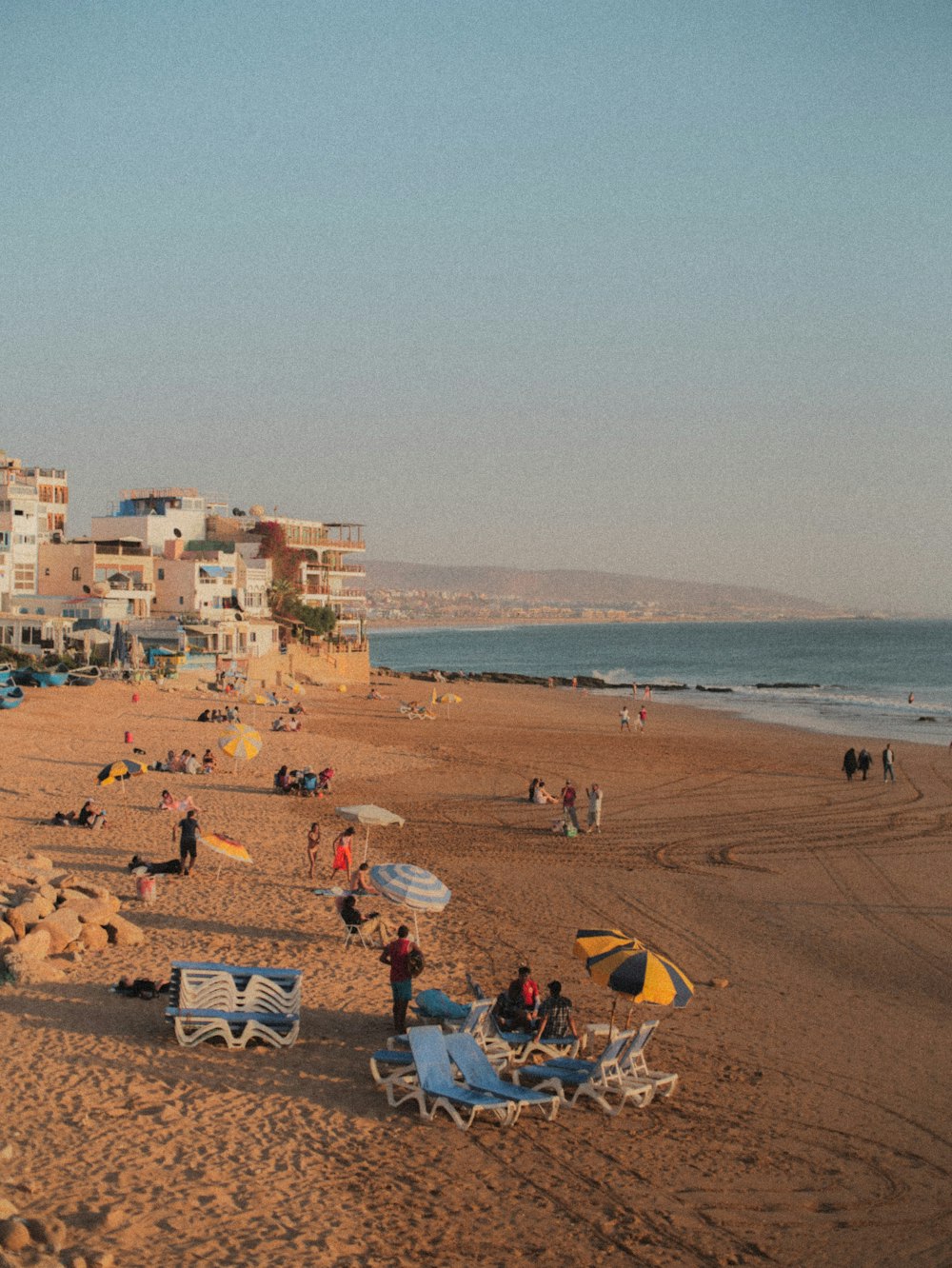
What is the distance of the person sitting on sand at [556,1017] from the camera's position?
11.4 meters

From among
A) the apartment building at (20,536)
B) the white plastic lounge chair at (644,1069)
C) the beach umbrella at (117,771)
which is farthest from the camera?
the apartment building at (20,536)

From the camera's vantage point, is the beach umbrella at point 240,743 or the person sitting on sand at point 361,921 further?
the beach umbrella at point 240,743

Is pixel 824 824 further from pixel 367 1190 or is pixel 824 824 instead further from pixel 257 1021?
pixel 367 1190

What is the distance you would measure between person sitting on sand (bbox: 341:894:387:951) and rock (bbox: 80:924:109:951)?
2.79 m

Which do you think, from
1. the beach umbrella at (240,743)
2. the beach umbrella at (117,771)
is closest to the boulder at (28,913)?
the beach umbrella at (117,771)

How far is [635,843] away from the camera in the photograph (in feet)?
75.7

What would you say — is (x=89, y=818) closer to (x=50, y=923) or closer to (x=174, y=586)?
(x=50, y=923)

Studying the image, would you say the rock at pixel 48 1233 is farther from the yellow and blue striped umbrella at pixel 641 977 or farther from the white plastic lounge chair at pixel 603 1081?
the yellow and blue striped umbrella at pixel 641 977

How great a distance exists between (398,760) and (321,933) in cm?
1837

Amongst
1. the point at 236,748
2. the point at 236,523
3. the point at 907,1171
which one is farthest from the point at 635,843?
the point at 236,523

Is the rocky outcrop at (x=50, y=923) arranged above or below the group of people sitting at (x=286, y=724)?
above

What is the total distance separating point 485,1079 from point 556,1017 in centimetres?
158

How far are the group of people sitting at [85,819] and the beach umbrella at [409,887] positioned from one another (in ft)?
27.4

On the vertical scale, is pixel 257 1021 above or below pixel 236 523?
below
